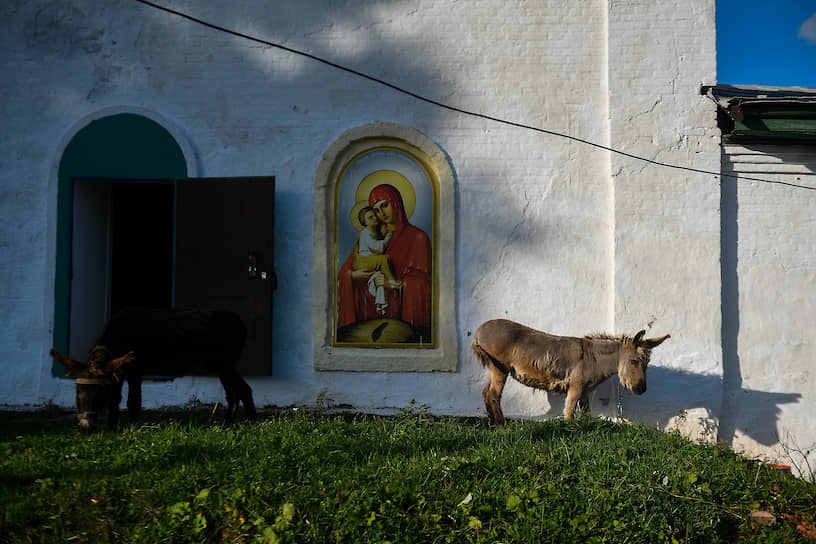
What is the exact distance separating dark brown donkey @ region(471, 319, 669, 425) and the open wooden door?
247 centimetres

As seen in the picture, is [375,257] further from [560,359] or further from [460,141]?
[560,359]

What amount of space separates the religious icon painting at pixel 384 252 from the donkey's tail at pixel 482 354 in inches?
28.9

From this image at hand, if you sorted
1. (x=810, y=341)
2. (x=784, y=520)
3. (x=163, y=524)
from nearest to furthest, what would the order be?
(x=163, y=524), (x=784, y=520), (x=810, y=341)

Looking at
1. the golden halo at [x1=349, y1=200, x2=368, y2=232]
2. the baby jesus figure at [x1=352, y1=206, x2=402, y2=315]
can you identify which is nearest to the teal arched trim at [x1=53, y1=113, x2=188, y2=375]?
the golden halo at [x1=349, y1=200, x2=368, y2=232]

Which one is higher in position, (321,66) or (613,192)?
(321,66)

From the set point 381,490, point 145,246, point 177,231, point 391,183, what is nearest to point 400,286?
point 391,183

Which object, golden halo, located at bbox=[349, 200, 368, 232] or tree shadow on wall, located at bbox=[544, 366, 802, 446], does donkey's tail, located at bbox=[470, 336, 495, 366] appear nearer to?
tree shadow on wall, located at bbox=[544, 366, 802, 446]

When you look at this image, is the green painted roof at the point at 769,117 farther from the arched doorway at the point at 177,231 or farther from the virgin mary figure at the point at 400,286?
the arched doorway at the point at 177,231

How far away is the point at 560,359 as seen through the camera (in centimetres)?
588

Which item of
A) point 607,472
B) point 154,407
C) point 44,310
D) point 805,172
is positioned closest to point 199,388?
point 154,407

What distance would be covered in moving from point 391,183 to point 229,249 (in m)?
1.98

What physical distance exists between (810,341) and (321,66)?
6.27m

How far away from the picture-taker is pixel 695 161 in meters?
6.60

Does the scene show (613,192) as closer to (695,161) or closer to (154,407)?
(695,161)
